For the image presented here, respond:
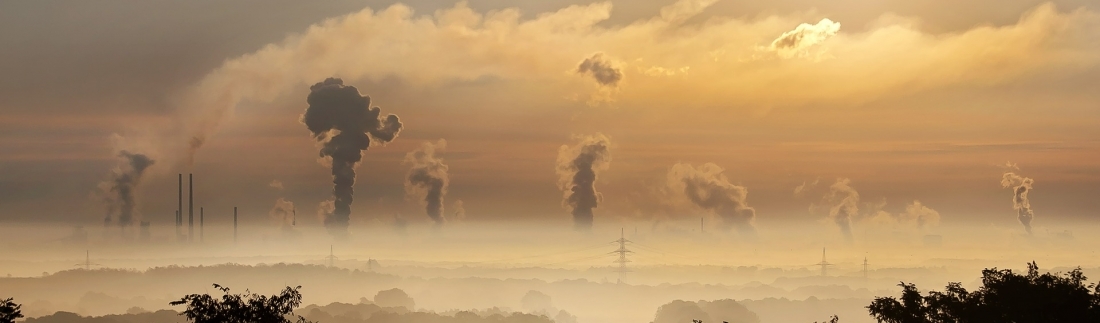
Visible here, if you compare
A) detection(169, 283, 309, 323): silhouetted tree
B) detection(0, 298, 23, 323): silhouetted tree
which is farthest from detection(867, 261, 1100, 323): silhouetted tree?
detection(0, 298, 23, 323): silhouetted tree

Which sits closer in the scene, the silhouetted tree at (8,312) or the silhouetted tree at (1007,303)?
the silhouetted tree at (8,312)

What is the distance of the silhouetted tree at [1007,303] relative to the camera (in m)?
45.2

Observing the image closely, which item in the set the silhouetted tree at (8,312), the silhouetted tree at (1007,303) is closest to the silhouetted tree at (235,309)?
the silhouetted tree at (8,312)

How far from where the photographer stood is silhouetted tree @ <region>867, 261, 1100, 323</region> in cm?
4525

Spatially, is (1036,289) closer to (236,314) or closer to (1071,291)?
(1071,291)

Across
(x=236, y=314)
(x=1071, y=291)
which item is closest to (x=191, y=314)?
(x=236, y=314)

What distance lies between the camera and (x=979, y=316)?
46.7 meters

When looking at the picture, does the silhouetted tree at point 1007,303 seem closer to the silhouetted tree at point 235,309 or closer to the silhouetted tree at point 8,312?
the silhouetted tree at point 235,309

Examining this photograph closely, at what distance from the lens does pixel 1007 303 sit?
153ft

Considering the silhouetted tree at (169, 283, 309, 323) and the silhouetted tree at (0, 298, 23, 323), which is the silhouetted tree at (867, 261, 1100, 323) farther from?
the silhouetted tree at (0, 298, 23, 323)

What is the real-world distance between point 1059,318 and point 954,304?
13.4 ft

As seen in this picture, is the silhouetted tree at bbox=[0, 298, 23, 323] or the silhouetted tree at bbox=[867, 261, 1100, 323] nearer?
the silhouetted tree at bbox=[0, 298, 23, 323]

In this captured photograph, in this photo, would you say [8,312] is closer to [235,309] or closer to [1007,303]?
[235,309]

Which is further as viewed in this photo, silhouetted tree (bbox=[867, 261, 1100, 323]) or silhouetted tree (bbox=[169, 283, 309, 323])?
silhouetted tree (bbox=[867, 261, 1100, 323])
